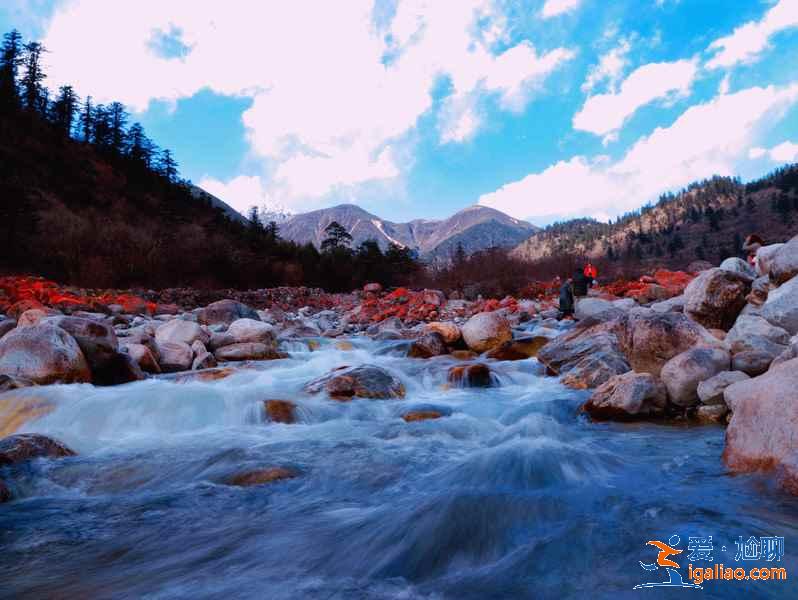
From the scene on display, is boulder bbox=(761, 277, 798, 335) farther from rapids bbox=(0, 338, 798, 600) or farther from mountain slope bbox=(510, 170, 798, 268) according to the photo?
mountain slope bbox=(510, 170, 798, 268)

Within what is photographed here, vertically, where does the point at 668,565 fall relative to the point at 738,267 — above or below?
below

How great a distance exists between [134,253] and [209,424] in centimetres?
1950

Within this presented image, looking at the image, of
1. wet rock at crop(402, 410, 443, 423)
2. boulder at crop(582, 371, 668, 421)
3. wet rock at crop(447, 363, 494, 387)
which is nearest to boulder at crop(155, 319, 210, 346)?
wet rock at crop(447, 363, 494, 387)

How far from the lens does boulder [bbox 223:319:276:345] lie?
33.5ft

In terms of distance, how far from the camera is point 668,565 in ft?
8.04

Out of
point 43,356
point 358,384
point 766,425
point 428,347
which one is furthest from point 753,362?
point 43,356

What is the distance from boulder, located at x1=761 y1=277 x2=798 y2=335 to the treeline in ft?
70.5

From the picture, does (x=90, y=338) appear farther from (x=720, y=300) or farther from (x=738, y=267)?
(x=738, y=267)

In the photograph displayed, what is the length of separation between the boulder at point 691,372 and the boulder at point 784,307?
133cm

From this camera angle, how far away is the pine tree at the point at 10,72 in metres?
37.5

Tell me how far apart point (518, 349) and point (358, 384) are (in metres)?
3.76

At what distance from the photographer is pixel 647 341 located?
6.22 m

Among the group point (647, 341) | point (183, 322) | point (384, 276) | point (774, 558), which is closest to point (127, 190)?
point (384, 276)

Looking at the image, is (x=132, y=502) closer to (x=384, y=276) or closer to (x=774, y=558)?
(x=774, y=558)
